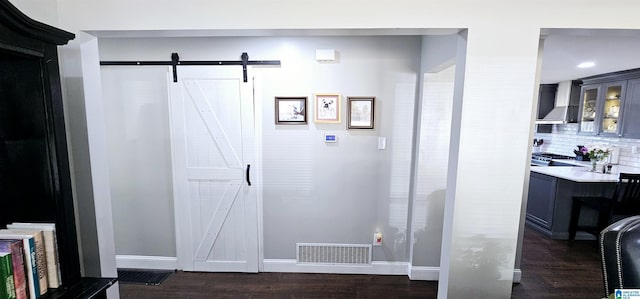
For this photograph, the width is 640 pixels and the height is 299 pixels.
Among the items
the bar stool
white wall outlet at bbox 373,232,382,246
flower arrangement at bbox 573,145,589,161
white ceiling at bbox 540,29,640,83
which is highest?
white ceiling at bbox 540,29,640,83

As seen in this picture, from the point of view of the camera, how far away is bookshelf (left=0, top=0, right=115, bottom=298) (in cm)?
107

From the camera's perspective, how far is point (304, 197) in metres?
2.62

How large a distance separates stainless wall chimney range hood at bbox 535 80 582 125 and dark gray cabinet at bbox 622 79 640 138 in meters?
1.03

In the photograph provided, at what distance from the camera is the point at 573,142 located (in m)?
4.81

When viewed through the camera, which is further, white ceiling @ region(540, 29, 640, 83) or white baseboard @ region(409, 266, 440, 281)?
white baseboard @ region(409, 266, 440, 281)

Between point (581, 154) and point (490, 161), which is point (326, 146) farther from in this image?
point (581, 154)

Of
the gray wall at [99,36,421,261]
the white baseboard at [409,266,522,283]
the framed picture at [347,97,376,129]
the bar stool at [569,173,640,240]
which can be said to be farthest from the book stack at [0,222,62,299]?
the bar stool at [569,173,640,240]

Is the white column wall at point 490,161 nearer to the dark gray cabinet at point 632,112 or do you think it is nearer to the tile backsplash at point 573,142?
the dark gray cabinet at point 632,112

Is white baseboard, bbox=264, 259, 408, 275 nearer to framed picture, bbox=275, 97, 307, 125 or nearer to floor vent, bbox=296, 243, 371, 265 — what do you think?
floor vent, bbox=296, 243, 371, 265

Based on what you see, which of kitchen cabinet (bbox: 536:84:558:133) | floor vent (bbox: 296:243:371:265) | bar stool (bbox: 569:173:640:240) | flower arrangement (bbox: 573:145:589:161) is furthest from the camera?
kitchen cabinet (bbox: 536:84:558:133)

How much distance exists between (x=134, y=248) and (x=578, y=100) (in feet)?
22.6

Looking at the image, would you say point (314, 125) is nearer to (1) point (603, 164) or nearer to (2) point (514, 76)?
(2) point (514, 76)

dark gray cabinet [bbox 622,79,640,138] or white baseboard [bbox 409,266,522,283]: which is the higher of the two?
dark gray cabinet [bbox 622,79,640,138]

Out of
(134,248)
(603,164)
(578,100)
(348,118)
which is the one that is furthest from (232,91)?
(578,100)
